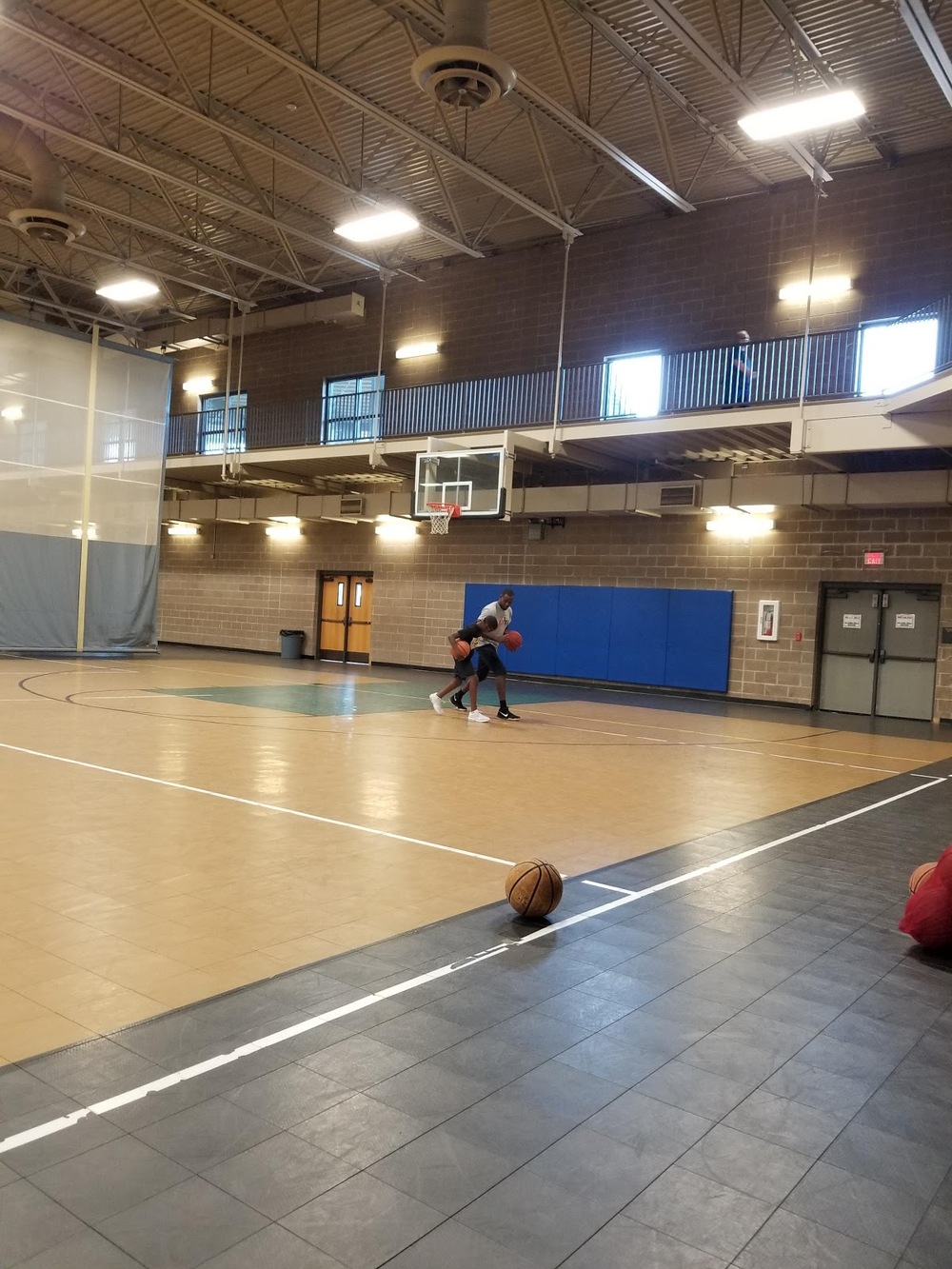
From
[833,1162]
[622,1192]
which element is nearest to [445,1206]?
[622,1192]

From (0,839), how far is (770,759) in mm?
8362

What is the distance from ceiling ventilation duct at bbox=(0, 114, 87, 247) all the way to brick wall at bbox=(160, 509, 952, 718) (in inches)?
432

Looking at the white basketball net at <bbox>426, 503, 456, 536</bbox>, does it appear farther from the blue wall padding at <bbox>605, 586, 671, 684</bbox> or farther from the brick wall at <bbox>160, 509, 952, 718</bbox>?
the blue wall padding at <bbox>605, 586, 671, 684</bbox>

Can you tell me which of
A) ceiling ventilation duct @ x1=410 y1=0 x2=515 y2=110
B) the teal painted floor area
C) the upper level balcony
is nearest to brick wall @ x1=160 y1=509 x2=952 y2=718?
the upper level balcony

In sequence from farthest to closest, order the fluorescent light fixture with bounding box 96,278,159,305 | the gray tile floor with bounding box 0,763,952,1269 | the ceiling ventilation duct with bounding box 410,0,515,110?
the fluorescent light fixture with bounding box 96,278,159,305
the ceiling ventilation duct with bounding box 410,0,515,110
the gray tile floor with bounding box 0,763,952,1269

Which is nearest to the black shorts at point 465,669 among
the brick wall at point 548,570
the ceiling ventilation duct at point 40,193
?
the brick wall at point 548,570

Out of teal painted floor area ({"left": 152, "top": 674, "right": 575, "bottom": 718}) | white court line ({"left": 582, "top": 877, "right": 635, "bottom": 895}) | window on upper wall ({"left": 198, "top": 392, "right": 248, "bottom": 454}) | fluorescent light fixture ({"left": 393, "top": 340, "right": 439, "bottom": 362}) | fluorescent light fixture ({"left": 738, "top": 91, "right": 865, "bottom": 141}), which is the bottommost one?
teal painted floor area ({"left": 152, "top": 674, "right": 575, "bottom": 718})

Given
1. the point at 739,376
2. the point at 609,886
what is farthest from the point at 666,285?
the point at 609,886

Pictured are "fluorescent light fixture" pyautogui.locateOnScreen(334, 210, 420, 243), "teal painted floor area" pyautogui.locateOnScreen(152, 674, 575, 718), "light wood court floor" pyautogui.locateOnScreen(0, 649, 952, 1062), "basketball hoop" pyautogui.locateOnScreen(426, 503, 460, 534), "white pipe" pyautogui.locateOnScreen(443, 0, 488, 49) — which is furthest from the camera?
"basketball hoop" pyautogui.locateOnScreen(426, 503, 460, 534)

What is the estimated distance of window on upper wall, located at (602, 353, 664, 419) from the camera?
1889 centimetres

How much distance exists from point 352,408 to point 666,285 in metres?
8.62

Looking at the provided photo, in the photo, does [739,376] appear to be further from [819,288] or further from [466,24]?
[466,24]

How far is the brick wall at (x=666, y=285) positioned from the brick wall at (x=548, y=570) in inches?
A: 153

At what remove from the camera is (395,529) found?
984 inches
